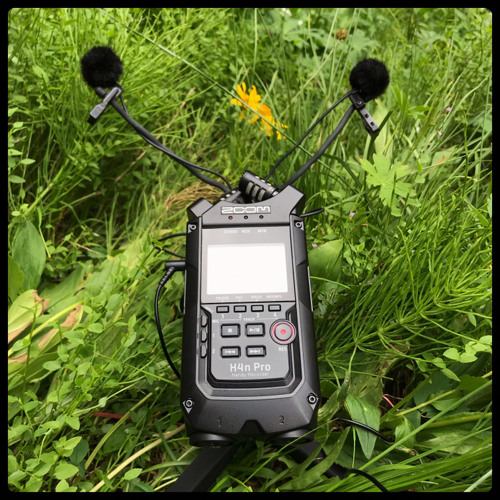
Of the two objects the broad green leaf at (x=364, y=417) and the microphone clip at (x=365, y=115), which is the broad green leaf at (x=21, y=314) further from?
the microphone clip at (x=365, y=115)

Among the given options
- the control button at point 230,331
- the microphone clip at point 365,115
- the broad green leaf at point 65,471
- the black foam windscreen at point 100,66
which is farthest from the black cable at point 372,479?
the black foam windscreen at point 100,66

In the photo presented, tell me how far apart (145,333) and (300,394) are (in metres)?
0.39

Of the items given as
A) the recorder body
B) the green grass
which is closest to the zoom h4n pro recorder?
the recorder body

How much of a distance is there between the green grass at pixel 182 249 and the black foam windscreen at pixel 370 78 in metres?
0.12

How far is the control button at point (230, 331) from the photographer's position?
1055 millimetres

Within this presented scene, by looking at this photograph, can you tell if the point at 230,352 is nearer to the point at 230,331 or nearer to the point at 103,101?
the point at 230,331

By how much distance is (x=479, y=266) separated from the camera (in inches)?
42.3

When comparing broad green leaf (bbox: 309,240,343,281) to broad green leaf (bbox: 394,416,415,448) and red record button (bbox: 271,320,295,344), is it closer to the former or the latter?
red record button (bbox: 271,320,295,344)

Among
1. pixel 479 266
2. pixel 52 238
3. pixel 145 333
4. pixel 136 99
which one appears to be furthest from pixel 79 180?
pixel 479 266

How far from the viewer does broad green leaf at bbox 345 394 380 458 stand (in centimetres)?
108

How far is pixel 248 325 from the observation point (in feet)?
3.49

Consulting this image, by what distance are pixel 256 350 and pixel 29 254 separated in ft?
2.22

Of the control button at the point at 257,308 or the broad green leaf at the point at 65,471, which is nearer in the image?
the broad green leaf at the point at 65,471

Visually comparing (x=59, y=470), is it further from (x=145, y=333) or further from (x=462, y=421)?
(x=462, y=421)
